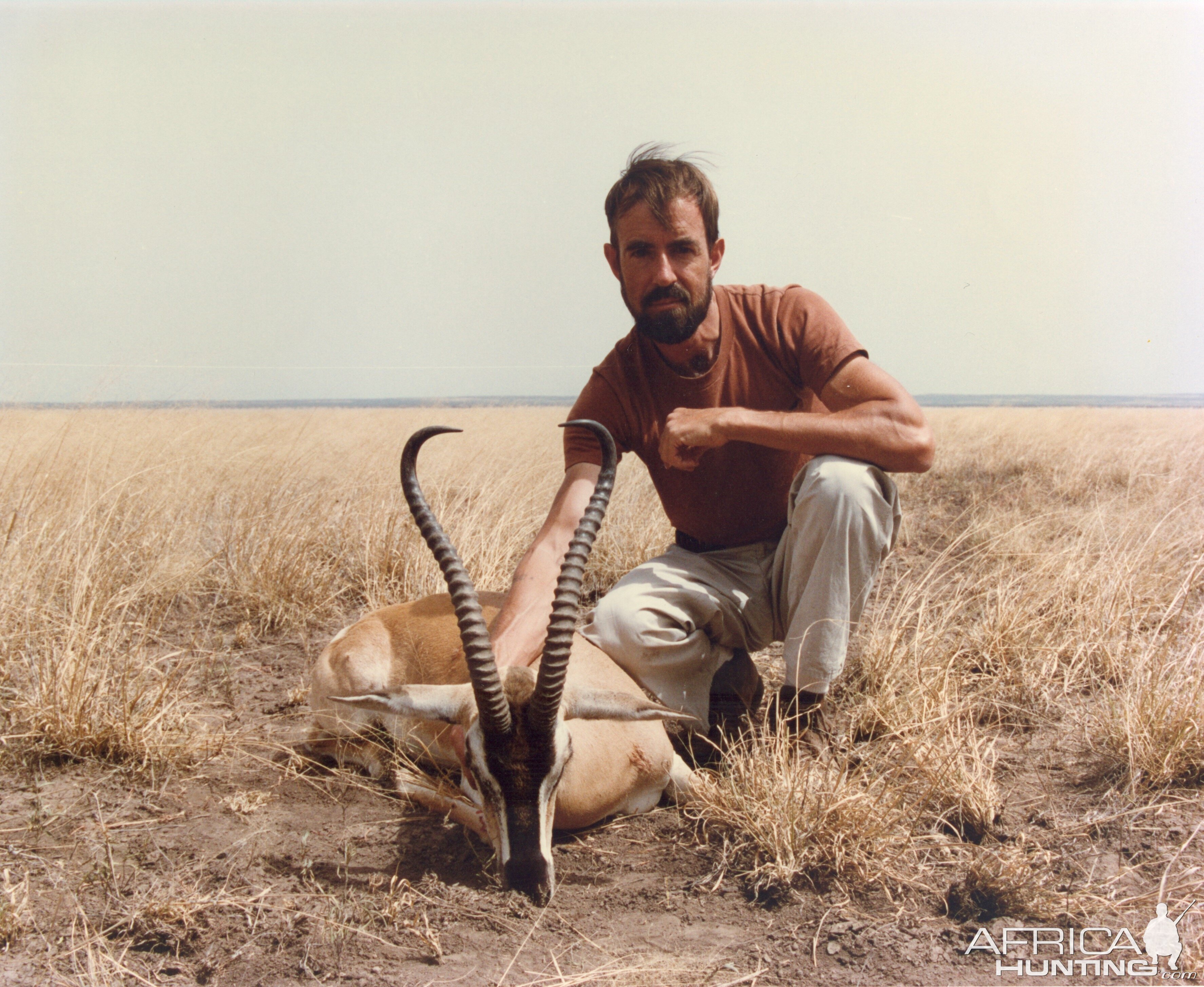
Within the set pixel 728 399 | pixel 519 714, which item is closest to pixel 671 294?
pixel 728 399

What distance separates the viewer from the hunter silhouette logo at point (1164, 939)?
8.66 ft

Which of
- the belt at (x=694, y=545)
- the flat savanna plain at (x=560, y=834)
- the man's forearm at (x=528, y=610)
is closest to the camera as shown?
the flat savanna plain at (x=560, y=834)

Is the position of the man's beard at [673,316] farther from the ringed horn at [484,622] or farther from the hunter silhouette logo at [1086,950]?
the hunter silhouette logo at [1086,950]

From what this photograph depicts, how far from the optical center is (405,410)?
27.5 metres

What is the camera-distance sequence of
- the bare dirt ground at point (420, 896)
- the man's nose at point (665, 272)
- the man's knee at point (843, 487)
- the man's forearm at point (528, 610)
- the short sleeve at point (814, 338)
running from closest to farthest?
the bare dirt ground at point (420, 896)
the man's forearm at point (528, 610)
the man's knee at point (843, 487)
the short sleeve at point (814, 338)
the man's nose at point (665, 272)

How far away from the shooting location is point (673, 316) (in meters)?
4.51

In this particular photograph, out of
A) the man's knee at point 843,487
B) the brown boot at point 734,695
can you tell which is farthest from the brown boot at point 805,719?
the man's knee at point 843,487

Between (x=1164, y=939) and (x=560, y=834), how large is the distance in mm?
2121

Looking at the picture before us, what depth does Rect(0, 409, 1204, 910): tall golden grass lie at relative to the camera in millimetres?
3641

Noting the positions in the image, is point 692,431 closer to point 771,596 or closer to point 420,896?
point 771,596

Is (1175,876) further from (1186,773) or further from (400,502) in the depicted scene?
(400,502)

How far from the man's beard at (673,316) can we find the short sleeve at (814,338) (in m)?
0.41

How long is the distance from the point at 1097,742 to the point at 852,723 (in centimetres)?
104

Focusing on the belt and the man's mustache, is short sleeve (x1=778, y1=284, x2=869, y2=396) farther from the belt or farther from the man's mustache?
the belt
